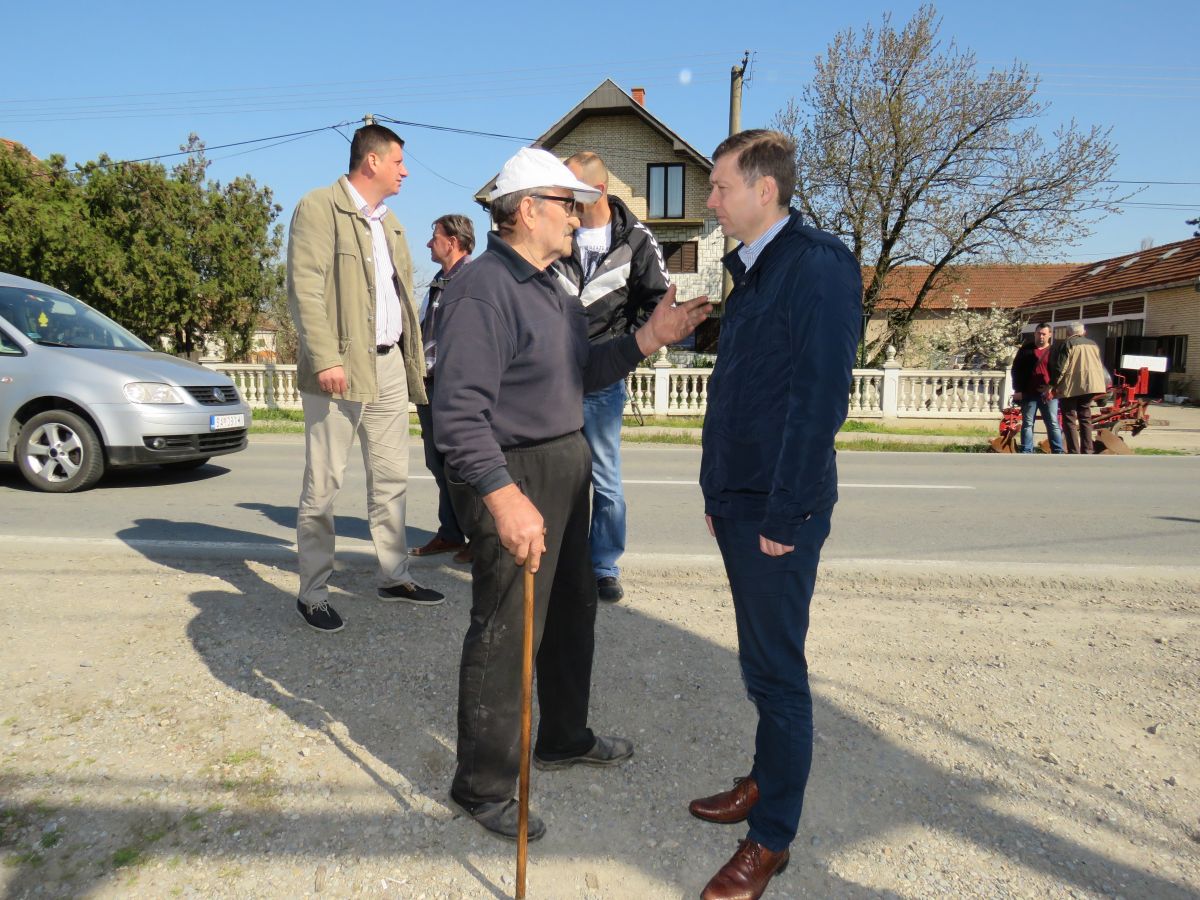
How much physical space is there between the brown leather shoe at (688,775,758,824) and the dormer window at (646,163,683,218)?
33.0 metres

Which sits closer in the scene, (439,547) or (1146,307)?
(439,547)

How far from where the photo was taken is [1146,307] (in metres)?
28.3

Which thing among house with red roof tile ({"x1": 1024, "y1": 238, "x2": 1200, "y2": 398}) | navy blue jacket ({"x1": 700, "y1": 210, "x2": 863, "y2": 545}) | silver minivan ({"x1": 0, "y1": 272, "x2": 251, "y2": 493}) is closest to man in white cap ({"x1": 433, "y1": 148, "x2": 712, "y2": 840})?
navy blue jacket ({"x1": 700, "y1": 210, "x2": 863, "y2": 545})

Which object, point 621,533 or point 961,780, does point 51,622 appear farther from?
point 961,780

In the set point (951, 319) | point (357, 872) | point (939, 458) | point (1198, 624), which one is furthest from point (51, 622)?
point (951, 319)

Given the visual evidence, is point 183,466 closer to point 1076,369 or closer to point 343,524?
point 343,524

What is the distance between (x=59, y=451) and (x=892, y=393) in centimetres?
1502

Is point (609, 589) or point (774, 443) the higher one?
point (774, 443)

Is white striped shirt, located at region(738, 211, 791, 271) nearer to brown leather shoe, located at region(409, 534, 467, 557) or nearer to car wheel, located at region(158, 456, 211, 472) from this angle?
brown leather shoe, located at region(409, 534, 467, 557)

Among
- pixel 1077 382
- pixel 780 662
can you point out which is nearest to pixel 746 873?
pixel 780 662

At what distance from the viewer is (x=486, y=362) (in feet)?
7.57

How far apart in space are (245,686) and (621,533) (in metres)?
2.01

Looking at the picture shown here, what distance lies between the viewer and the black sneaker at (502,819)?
2.42 metres

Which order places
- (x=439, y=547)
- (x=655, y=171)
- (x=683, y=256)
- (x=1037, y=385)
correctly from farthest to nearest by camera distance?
1. (x=683, y=256)
2. (x=655, y=171)
3. (x=1037, y=385)
4. (x=439, y=547)
